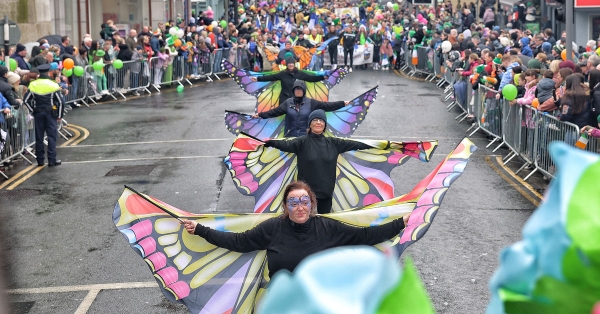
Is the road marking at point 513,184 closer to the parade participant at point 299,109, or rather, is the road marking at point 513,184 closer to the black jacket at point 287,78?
the parade participant at point 299,109

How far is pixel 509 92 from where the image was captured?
16266 mm

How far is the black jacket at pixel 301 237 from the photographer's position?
609 centimetres

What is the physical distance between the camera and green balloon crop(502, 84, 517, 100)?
16.2 m

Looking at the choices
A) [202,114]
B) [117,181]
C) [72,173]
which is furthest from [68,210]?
[202,114]

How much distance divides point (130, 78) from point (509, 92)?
1458 centimetres

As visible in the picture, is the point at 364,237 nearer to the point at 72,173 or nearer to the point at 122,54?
the point at 72,173

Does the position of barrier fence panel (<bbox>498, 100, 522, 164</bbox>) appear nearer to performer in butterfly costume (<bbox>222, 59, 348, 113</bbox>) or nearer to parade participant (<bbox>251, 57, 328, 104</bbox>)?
performer in butterfly costume (<bbox>222, 59, 348, 113</bbox>)

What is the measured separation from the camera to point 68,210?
1327 centimetres

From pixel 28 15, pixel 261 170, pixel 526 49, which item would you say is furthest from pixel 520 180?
pixel 28 15

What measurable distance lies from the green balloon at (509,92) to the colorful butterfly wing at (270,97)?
12.4 feet

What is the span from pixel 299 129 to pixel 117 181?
391 cm

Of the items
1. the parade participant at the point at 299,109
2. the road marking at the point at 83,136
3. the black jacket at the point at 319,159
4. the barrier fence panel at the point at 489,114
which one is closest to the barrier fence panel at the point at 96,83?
the road marking at the point at 83,136

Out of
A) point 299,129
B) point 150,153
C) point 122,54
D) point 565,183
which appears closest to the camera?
point 565,183

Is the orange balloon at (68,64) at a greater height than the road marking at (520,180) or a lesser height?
greater
